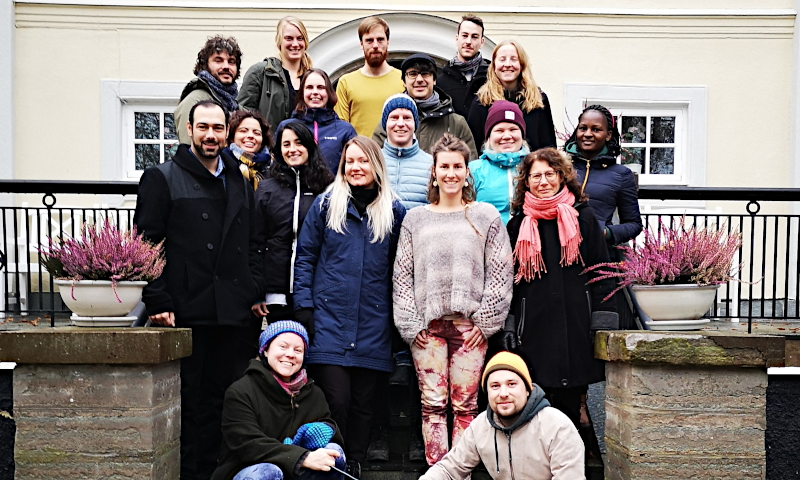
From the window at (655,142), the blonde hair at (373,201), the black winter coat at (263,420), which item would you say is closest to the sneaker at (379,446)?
the black winter coat at (263,420)

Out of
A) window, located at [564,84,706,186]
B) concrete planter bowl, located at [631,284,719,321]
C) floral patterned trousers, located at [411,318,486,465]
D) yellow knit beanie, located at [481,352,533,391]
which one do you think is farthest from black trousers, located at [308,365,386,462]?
window, located at [564,84,706,186]

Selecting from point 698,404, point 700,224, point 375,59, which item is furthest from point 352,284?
point 700,224

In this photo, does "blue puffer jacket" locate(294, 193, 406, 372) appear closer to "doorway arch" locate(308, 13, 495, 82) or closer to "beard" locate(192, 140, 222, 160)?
"beard" locate(192, 140, 222, 160)

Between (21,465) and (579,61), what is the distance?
731 centimetres

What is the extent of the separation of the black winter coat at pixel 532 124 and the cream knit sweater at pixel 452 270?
48.5 inches

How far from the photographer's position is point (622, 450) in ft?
14.2

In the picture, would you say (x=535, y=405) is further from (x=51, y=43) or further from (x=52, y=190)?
(x=51, y=43)

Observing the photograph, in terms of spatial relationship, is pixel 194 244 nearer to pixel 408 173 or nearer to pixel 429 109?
pixel 408 173

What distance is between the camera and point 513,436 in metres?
4.12

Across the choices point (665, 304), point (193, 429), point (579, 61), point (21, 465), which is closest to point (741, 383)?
point (665, 304)

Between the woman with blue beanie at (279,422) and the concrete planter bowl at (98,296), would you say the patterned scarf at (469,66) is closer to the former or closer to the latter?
the woman with blue beanie at (279,422)

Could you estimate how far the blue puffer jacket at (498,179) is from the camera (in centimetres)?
500

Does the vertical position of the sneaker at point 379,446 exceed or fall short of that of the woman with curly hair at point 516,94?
it falls short

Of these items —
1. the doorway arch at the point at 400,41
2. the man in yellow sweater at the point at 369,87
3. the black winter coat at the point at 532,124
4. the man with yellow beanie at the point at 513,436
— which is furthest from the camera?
the doorway arch at the point at 400,41
